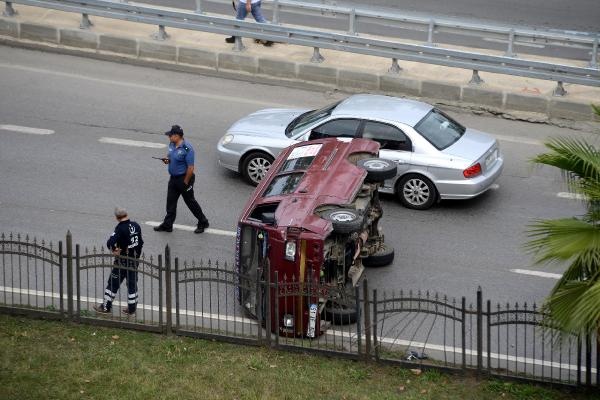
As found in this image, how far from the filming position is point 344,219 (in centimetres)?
1355

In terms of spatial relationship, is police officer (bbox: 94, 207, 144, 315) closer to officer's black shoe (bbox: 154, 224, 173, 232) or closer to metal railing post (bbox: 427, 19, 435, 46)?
officer's black shoe (bbox: 154, 224, 173, 232)

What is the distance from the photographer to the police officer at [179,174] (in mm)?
15961

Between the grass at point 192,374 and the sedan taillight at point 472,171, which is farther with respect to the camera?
the sedan taillight at point 472,171

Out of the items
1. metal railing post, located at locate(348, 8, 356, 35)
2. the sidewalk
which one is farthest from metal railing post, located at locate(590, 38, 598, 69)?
metal railing post, located at locate(348, 8, 356, 35)

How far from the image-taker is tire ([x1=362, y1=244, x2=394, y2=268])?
50.3 feet

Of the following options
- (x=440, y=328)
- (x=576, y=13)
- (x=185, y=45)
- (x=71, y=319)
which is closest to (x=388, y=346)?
(x=440, y=328)

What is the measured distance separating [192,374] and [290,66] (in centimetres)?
1052

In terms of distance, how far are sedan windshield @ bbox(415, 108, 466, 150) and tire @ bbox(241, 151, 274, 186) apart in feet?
7.74

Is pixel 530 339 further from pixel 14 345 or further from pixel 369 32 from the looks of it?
pixel 369 32

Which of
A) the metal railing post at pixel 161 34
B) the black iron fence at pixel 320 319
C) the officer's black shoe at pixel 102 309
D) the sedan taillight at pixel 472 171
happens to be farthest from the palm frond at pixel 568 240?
the metal railing post at pixel 161 34

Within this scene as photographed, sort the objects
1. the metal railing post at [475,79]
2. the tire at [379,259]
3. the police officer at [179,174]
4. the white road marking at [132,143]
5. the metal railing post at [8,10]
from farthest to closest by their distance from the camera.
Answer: the metal railing post at [8,10] → the metal railing post at [475,79] → the white road marking at [132,143] → the police officer at [179,174] → the tire at [379,259]

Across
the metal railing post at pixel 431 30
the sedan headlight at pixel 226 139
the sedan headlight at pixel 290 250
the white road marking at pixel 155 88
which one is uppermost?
the metal railing post at pixel 431 30

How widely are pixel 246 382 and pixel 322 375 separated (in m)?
0.85

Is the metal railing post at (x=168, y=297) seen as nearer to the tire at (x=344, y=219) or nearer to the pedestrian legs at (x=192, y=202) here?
the tire at (x=344, y=219)
